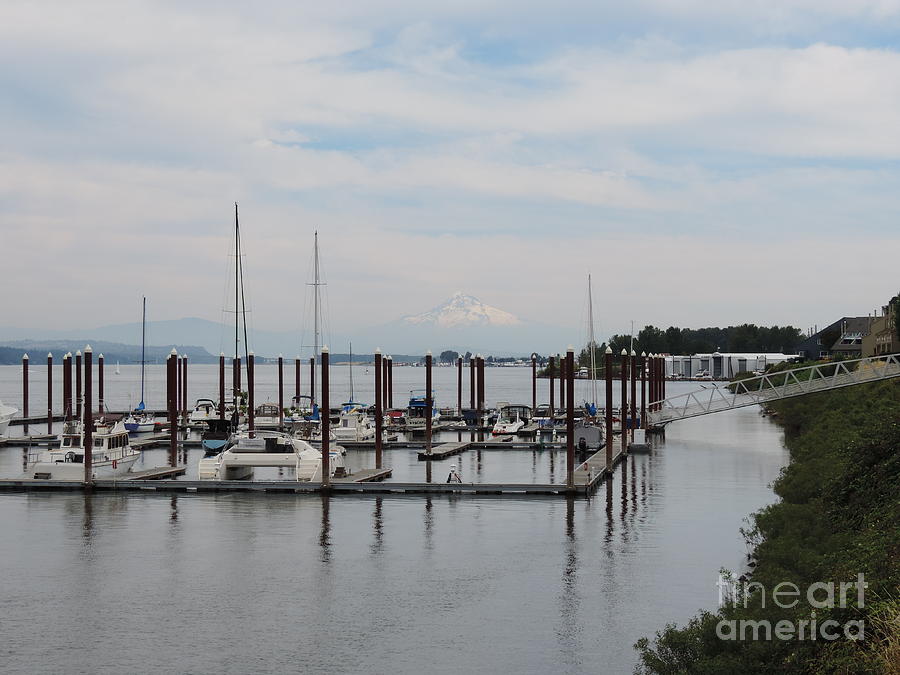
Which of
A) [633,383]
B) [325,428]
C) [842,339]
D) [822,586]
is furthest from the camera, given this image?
[842,339]

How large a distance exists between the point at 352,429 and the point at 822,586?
5226 cm

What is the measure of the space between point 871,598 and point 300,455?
1305 inches

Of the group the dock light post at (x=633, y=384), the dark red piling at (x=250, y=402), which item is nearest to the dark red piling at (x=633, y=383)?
the dock light post at (x=633, y=384)

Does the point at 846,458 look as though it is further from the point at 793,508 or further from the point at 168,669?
the point at 168,669

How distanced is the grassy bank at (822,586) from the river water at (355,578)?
2581 mm

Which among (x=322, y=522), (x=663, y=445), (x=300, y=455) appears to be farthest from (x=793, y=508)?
(x=663, y=445)

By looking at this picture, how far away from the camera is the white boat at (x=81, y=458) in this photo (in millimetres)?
44013

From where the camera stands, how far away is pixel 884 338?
10144 centimetres

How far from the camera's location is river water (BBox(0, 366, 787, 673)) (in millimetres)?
20500

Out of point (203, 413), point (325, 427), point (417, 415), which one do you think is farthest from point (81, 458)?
point (417, 415)

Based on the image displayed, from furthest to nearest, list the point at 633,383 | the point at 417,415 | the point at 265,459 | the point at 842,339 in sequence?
the point at 842,339, the point at 417,415, the point at 633,383, the point at 265,459

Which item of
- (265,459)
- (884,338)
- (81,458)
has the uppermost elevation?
(884,338)

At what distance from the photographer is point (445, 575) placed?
89.0ft

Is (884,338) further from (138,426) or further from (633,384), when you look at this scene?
(138,426)
